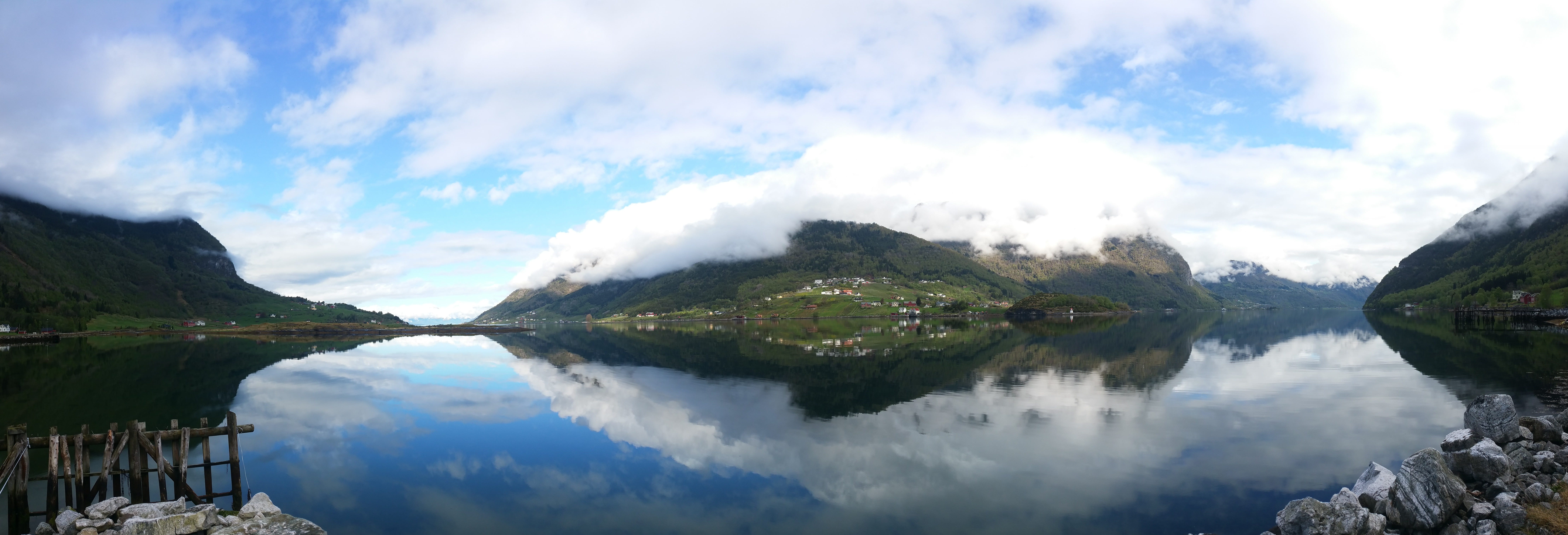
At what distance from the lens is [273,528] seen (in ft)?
52.9

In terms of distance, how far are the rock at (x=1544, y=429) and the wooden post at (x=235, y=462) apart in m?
36.7

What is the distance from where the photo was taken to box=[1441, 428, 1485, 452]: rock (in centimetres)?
1767

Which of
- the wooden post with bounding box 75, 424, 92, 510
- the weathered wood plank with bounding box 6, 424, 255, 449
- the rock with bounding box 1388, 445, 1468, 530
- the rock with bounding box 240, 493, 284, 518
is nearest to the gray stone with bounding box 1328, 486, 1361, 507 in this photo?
the rock with bounding box 1388, 445, 1468, 530

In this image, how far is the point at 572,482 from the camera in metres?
21.0

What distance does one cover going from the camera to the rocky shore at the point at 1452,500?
1312cm

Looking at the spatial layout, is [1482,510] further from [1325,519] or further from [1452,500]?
[1325,519]

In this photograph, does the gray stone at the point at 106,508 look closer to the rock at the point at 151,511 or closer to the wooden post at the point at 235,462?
the rock at the point at 151,511

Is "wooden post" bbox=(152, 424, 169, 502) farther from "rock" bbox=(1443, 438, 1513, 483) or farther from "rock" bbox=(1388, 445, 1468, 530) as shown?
"rock" bbox=(1443, 438, 1513, 483)

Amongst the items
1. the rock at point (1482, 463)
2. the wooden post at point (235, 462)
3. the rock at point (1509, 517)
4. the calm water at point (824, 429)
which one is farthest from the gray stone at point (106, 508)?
the rock at point (1482, 463)

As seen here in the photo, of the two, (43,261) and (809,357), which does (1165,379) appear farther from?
(43,261)

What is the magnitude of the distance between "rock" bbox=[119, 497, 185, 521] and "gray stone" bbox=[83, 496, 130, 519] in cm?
13

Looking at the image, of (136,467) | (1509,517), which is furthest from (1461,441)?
(136,467)

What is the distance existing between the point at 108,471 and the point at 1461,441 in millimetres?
37249

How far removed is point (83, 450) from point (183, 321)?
217711 mm
